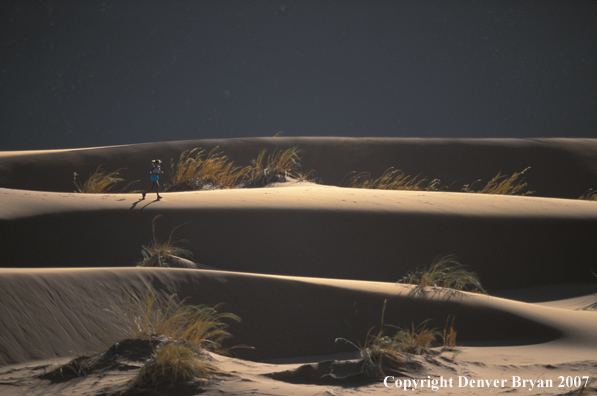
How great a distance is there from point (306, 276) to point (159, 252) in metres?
1.16

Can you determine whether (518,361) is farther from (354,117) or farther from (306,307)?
(354,117)

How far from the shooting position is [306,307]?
129 inches

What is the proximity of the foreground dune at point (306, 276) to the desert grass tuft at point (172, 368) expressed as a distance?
0.33ft

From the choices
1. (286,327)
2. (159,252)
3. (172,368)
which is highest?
(159,252)

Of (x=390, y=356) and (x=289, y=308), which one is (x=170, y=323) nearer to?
(x=289, y=308)

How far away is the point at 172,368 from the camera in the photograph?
2174mm

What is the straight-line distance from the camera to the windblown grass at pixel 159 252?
12.5 feet

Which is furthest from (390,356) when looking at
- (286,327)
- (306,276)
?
(306,276)

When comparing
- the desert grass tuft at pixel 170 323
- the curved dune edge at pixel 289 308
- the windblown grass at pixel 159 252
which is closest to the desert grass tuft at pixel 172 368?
the desert grass tuft at pixel 170 323

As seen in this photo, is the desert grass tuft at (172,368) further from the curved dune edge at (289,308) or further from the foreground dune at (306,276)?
the curved dune edge at (289,308)

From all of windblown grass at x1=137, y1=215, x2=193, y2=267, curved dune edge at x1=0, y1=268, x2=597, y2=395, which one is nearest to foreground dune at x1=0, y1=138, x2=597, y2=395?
curved dune edge at x1=0, y1=268, x2=597, y2=395

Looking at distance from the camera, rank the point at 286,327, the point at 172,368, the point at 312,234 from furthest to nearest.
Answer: the point at 312,234, the point at 286,327, the point at 172,368

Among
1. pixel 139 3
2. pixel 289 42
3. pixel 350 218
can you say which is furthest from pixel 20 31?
pixel 350 218

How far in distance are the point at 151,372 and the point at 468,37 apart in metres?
13.9
